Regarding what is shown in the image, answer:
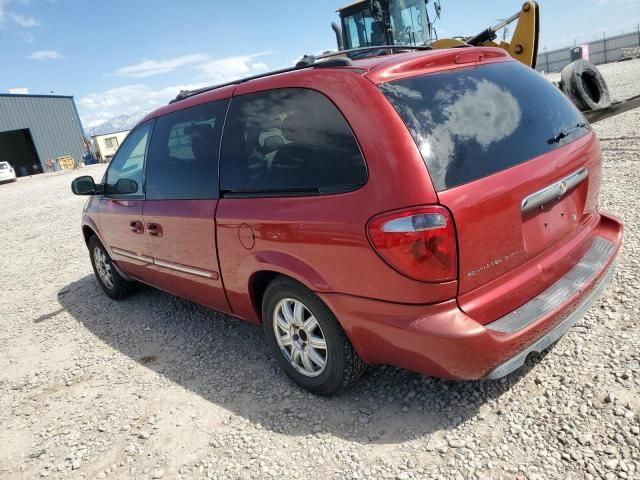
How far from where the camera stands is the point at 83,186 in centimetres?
432

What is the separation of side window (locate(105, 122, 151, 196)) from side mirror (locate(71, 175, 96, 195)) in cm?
13

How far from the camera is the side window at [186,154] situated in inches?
120

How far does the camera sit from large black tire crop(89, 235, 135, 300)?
493 centimetres

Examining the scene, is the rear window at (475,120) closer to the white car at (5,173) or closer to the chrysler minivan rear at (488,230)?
the chrysler minivan rear at (488,230)

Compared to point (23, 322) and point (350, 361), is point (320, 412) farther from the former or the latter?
point (23, 322)

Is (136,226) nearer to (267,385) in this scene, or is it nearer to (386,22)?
(267,385)

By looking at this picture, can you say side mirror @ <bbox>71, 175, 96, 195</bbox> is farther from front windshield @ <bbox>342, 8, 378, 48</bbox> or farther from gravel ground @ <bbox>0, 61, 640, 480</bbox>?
front windshield @ <bbox>342, 8, 378, 48</bbox>

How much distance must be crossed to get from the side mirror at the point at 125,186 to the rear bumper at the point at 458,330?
7.60 ft

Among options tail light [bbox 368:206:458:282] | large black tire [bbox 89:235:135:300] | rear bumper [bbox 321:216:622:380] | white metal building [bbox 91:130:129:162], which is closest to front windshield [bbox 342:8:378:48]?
large black tire [bbox 89:235:135:300]

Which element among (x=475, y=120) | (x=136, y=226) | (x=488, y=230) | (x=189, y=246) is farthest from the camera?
(x=136, y=226)

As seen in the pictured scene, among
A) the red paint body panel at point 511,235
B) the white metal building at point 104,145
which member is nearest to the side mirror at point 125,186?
the red paint body panel at point 511,235

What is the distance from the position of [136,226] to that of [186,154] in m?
0.95

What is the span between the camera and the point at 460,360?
2.06m

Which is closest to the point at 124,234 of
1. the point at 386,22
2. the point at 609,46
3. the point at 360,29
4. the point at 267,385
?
the point at 267,385
